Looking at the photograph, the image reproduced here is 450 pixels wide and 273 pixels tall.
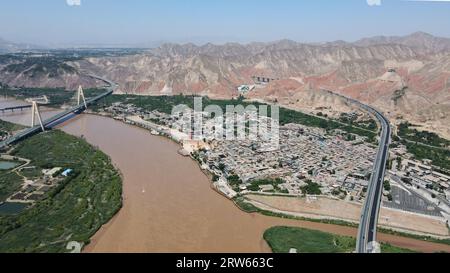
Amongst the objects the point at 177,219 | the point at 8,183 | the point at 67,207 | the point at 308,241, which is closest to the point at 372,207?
the point at 308,241

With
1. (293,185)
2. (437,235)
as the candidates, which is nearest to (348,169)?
(293,185)

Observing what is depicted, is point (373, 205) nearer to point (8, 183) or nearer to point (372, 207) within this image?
point (372, 207)

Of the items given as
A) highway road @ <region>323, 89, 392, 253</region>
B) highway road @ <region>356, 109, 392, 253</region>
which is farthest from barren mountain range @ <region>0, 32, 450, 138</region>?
highway road @ <region>356, 109, 392, 253</region>

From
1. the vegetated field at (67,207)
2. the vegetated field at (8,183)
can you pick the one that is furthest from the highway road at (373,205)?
the vegetated field at (8,183)

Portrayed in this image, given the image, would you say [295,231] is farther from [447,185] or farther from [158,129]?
[158,129]

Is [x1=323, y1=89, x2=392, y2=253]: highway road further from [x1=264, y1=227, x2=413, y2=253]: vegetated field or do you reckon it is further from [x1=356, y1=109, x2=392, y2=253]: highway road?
[x1=264, y1=227, x2=413, y2=253]: vegetated field
